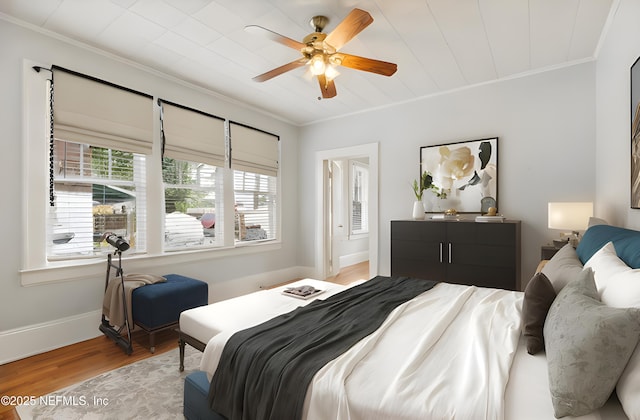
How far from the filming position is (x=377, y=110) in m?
4.54

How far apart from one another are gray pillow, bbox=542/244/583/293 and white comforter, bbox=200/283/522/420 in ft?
0.95

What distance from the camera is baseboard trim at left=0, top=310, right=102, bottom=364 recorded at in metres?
2.46

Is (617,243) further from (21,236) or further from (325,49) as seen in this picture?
Result: (21,236)

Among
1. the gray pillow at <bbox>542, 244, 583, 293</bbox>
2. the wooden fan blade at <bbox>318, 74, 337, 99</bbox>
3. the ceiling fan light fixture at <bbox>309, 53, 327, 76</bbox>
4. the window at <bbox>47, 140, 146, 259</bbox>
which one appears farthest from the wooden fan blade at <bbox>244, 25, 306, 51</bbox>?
the gray pillow at <bbox>542, 244, 583, 293</bbox>

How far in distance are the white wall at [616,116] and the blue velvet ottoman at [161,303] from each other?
11.5ft

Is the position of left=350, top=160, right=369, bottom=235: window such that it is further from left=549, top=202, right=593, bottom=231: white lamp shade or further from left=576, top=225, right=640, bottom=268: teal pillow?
left=576, top=225, right=640, bottom=268: teal pillow

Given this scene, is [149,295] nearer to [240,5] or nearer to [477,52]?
[240,5]

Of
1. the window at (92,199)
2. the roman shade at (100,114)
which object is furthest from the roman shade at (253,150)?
the window at (92,199)

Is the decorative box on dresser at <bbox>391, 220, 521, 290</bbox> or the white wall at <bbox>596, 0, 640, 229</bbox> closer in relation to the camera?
the white wall at <bbox>596, 0, 640, 229</bbox>

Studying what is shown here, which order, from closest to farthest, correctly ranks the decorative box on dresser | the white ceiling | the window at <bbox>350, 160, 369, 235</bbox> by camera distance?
the white ceiling
the decorative box on dresser
the window at <bbox>350, 160, 369, 235</bbox>

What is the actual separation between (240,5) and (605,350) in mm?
2783

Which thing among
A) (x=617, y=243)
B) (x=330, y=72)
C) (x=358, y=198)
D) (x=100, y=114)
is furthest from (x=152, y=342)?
(x=358, y=198)

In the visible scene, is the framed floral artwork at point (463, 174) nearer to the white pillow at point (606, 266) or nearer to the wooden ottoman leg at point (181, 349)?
the white pillow at point (606, 266)

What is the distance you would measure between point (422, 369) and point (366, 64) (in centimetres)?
213
